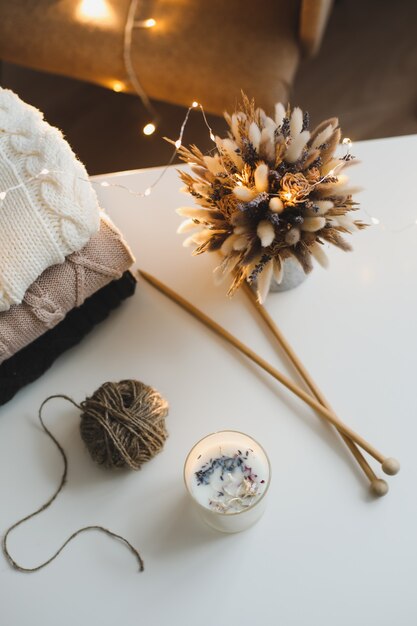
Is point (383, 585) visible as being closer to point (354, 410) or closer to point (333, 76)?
point (354, 410)

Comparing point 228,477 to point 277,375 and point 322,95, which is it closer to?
point 277,375

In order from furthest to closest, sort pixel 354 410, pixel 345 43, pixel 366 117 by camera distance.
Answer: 1. pixel 345 43
2. pixel 366 117
3. pixel 354 410

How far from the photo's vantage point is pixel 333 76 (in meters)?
1.68

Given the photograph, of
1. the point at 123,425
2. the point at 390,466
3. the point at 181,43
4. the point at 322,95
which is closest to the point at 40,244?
the point at 123,425

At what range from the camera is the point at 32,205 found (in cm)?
71

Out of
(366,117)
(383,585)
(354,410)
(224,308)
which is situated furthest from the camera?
(366,117)

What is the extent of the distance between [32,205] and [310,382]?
1.19 feet

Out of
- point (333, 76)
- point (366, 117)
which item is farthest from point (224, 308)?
point (333, 76)

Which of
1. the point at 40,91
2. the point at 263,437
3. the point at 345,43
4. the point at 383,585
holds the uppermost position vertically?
the point at 40,91

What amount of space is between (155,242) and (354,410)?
0.36 meters

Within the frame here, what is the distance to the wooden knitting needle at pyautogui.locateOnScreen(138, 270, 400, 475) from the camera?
0.69 m

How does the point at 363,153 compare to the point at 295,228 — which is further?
the point at 363,153

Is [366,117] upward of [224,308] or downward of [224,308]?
downward

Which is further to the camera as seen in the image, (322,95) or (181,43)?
(322,95)
